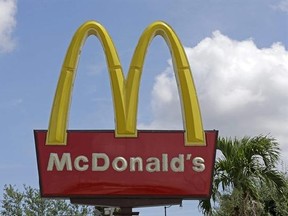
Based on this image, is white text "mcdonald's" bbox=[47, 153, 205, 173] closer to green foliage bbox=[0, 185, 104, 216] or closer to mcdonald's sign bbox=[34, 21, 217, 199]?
mcdonald's sign bbox=[34, 21, 217, 199]

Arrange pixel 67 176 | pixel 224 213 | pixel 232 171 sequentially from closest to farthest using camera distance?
1. pixel 67 176
2. pixel 232 171
3. pixel 224 213

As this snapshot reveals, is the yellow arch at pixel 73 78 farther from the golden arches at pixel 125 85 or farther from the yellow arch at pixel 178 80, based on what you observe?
the yellow arch at pixel 178 80

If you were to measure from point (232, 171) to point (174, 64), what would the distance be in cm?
397

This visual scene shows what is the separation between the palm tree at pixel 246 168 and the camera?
17.9 m

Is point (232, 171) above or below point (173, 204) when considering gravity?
above

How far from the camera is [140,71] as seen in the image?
50.4 feet

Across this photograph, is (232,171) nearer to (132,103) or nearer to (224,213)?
(224,213)

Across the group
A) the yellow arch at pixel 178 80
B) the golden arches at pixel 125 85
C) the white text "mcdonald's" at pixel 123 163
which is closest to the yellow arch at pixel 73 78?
the golden arches at pixel 125 85

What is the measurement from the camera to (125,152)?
49.2 feet

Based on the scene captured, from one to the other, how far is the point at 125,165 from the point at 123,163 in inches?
2.5

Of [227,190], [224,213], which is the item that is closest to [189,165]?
[227,190]

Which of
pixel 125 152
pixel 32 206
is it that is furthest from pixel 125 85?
pixel 32 206

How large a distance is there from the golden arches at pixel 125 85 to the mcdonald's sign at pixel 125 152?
0.02 meters

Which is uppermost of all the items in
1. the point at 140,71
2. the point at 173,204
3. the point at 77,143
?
the point at 140,71
